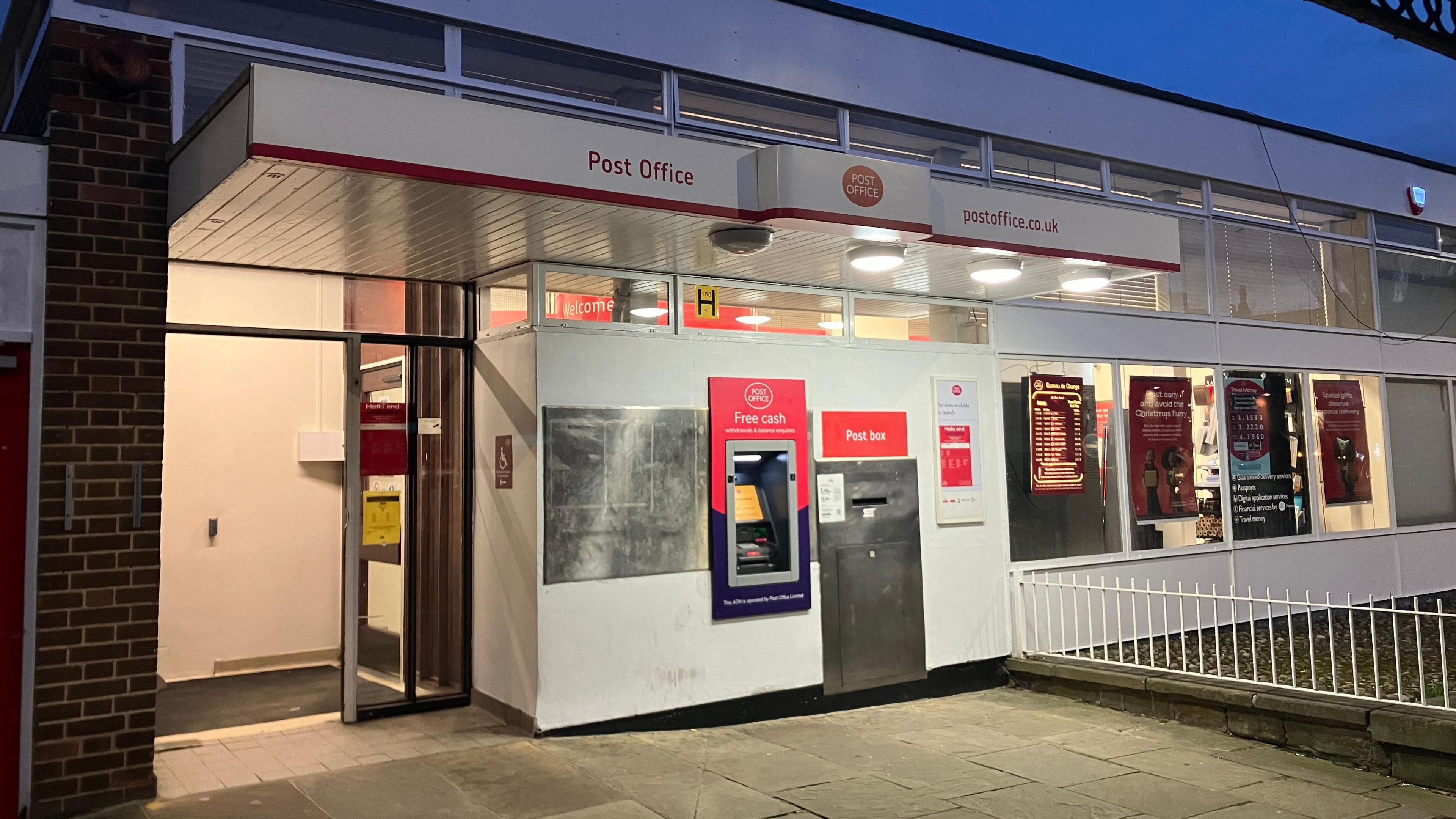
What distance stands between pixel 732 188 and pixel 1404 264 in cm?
1051

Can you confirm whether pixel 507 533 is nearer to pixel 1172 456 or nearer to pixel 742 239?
pixel 742 239

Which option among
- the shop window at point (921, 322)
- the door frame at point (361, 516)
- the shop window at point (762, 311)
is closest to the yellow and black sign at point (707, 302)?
the shop window at point (762, 311)

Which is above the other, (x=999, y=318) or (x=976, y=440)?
(x=999, y=318)

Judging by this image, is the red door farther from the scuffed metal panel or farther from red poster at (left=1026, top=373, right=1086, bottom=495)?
red poster at (left=1026, top=373, right=1086, bottom=495)

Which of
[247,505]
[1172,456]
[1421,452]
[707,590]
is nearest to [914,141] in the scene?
[1172,456]

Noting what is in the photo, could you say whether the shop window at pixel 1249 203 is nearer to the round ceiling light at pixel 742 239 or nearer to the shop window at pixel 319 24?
the round ceiling light at pixel 742 239

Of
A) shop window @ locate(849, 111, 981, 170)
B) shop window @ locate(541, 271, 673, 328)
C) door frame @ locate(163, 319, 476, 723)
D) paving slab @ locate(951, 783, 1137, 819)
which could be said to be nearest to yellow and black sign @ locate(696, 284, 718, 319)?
shop window @ locate(541, 271, 673, 328)

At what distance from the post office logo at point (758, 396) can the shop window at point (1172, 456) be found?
4.04 metres

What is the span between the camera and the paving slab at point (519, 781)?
5.28m

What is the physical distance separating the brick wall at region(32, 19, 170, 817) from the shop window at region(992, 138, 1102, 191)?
6859 mm

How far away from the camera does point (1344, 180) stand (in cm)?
1185

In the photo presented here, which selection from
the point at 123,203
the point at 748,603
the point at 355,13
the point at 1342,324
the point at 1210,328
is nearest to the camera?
the point at 123,203

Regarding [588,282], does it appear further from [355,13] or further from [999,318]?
[999,318]

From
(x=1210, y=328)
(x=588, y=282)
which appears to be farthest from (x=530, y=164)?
(x=1210, y=328)
